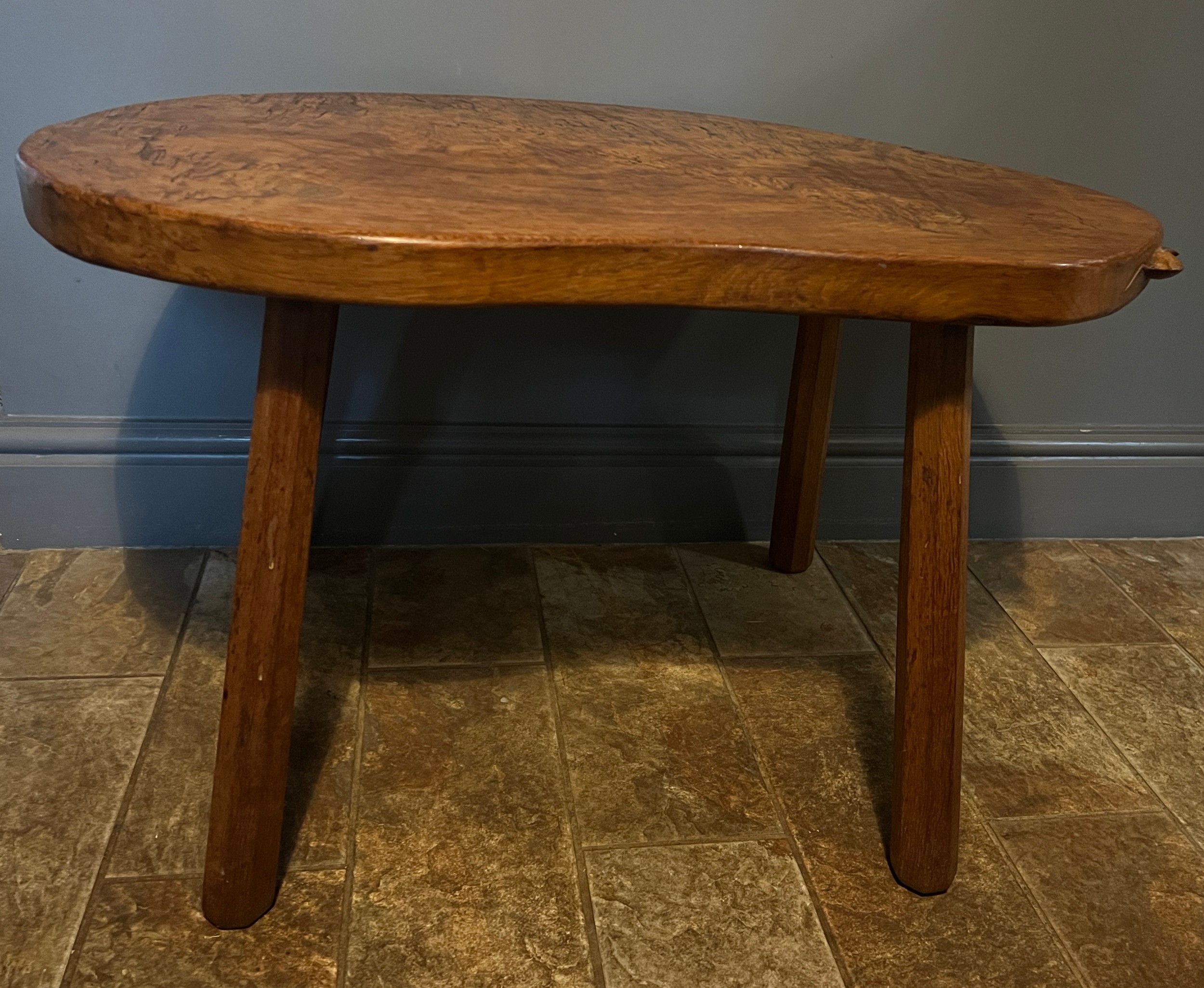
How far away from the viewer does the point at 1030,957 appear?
836mm

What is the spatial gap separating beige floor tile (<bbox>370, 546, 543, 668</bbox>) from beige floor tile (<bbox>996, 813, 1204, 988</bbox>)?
0.53m

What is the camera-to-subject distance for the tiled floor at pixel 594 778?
81cm

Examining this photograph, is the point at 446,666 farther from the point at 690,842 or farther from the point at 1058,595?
the point at 1058,595

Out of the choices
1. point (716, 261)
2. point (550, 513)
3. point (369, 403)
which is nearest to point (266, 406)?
point (716, 261)

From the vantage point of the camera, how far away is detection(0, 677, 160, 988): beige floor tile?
78 centimetres

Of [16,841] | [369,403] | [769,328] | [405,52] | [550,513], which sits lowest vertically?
[16,841]

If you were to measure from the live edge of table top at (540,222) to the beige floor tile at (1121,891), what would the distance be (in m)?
0.50

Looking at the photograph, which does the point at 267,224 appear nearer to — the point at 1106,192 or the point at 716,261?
the point at 716,261

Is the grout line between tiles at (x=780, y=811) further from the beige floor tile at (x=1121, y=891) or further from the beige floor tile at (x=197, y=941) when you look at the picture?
the beige floor tile at (x=197, y=941)

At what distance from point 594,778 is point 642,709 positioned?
0.12m

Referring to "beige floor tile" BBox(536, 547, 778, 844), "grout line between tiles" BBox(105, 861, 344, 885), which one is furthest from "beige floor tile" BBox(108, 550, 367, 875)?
"beige floor tile" BBox(536, 547, 778, 844)

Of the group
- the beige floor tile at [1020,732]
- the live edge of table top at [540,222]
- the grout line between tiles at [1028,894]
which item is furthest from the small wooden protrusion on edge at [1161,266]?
the beige floor tile at [1020,732]

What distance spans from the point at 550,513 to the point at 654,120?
1.73 feet

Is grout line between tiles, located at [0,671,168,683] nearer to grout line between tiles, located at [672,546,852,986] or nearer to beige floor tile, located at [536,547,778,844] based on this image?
beige floor tile, located at [536,547,778,844]
